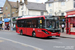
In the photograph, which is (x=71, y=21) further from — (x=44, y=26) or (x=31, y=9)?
(x=31, y=9)

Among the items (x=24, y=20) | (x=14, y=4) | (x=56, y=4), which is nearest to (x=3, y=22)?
(x=14, y=4)

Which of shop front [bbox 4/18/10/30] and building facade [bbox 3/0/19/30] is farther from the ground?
building facade [bbox 3/0/19/30]

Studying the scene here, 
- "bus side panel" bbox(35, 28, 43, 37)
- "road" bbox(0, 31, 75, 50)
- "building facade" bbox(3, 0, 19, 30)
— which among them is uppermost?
"building facade" bbox(3, 0, 19, 30)

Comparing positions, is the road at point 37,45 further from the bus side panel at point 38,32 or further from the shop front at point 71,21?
the shop front at point 71,21

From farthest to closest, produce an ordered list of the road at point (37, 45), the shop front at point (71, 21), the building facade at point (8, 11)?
the building facade at point (8, 11) → the shop front at point (71, 21) → the road at point (37, 45)

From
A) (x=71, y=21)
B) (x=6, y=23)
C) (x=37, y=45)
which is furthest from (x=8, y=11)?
(x=37, y=45)

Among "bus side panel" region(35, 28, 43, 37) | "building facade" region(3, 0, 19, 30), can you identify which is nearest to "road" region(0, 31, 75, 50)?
"bus side panel" region(35, 28, 43, 37)

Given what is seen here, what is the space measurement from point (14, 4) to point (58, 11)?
1858 centimetres

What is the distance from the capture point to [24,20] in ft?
66.0

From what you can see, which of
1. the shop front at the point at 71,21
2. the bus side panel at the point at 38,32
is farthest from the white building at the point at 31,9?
the bus side panel at the point at 38,32

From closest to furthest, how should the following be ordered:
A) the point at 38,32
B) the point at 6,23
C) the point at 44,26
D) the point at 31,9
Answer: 1. the point at 44,26
2. the point at 38,32
3. the point at 31,9
4. the point at 6,23

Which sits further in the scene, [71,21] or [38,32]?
[71,21]

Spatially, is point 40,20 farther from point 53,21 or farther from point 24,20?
point 24,20

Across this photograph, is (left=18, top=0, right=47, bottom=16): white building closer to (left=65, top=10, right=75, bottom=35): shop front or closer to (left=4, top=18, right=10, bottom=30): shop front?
(left=4, top=18, right=10, bottom=30): shop front
